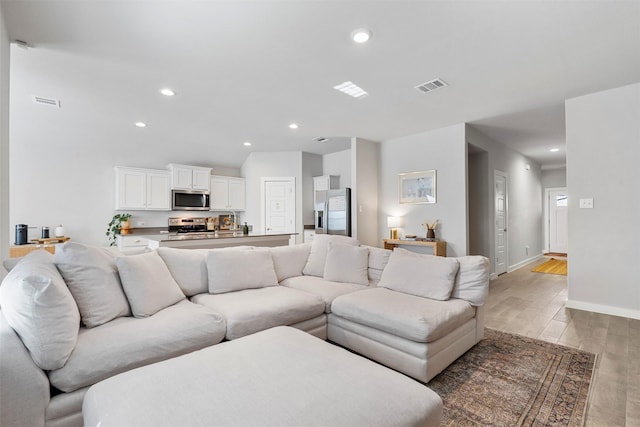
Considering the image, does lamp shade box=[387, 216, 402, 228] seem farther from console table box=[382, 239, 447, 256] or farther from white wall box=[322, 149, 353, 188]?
white wall box=[322, 149, 353, 188]

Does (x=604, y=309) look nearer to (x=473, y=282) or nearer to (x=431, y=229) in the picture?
(x=431, y=229)

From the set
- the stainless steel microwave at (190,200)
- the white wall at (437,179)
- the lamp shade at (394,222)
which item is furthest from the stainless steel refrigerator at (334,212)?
the stainless steel microwave at (190,200)

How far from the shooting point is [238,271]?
2686mm

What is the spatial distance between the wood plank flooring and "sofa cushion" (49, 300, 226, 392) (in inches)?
90.9

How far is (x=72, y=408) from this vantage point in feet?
4.45

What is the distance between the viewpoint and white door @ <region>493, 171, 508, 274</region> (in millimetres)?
5523

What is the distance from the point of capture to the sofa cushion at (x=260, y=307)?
2.06m

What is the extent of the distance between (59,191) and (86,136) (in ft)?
3.59

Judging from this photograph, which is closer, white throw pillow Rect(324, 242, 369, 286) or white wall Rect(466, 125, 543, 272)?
white throw pillow Rect(324, 242, 369, 286)

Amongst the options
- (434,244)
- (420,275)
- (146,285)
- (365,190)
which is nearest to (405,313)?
(420,275)

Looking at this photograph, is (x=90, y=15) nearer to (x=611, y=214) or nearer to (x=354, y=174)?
(x=354, y=174)

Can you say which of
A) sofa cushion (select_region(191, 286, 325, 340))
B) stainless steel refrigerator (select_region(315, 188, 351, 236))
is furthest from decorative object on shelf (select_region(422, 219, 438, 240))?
sofa cushion (select_region(191, 286, 325, 340))

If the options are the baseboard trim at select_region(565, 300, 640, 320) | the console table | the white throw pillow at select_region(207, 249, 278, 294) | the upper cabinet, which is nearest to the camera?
the white throw pillow at select_region(207, 249, 278, 294)

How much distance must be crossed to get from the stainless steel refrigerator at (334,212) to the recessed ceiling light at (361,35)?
3.49 meters
